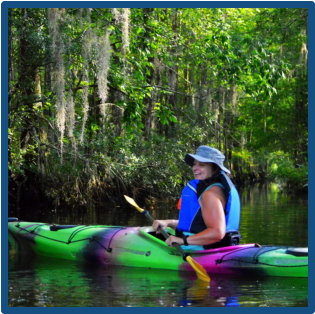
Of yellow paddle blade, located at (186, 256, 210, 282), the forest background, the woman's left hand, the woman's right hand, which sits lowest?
yellow paddle blade, located at (186, 256, 210, 282)

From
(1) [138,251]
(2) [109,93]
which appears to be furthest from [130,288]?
(2) [109,93]

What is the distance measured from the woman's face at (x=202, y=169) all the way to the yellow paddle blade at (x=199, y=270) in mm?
818

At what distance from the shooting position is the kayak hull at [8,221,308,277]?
5.77 metres

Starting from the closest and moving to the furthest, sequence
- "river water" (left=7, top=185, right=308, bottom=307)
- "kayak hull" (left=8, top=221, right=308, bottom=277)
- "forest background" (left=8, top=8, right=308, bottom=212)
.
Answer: "river water" (left=7, top=185, right=308, bottom=307), "kayak hull" (left=8, top=221, right=308, bottom=277), "forest background" (left=8, top=8, right=308, bottom=212)

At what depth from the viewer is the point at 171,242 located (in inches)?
235

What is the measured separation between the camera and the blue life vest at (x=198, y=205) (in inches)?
221

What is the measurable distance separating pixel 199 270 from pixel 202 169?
0.96 m

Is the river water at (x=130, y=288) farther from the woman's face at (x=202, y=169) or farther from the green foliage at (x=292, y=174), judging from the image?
the green foliage at (x=292, y=174)

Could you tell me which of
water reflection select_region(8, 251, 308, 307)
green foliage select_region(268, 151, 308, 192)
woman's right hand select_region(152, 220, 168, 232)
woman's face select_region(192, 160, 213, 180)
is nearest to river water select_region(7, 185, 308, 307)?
water reflection select_region(8, 251, 308, 307)

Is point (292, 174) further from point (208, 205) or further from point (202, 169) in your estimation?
point (208, 205)

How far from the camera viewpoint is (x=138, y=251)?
647 cm

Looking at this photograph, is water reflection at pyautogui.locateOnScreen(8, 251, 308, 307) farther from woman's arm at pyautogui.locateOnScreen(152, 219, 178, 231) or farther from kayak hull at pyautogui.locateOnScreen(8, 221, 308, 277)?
woman's arm at pyautogui.locateOnScreen(152, 219, 178, 231)

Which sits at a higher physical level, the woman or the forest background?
the forest background

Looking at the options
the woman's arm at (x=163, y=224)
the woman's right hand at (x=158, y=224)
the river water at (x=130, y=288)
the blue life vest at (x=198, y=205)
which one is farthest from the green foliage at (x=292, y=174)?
the blue life vest at (x=198, y=205)
